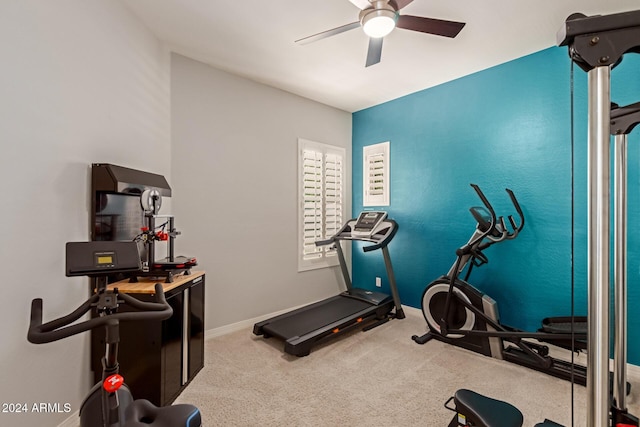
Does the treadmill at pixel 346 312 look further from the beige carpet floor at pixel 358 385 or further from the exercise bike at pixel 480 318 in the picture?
the exercise bike at pixel 480 318

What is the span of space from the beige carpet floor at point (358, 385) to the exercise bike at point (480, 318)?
0.09 m

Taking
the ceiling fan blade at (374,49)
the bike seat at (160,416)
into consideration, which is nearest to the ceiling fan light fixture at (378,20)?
the ceiling fan blade at (374,49)

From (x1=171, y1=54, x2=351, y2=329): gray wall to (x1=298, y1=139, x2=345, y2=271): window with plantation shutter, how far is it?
0.43 ft

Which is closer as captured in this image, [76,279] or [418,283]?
[76,279]

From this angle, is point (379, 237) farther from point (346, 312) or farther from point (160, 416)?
point (160, 416)

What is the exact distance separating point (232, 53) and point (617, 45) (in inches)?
116

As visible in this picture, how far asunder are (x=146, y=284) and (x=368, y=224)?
8.48 feet

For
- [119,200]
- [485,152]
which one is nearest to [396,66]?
[485,152]

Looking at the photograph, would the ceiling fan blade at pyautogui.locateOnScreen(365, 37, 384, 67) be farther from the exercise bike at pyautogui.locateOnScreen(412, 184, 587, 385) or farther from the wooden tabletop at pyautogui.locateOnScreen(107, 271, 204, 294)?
the wooden tabletop at pyautogui.locateOnScreen(107, 271, 204, 294)

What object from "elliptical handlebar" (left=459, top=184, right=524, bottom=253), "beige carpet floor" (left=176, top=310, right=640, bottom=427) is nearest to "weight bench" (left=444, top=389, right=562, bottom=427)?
"beige carpet floor" (left=176, top=310, right=640, bottom=427)

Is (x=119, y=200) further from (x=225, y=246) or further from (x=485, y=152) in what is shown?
(x=485, y=152)

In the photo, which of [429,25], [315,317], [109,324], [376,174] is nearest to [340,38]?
[429,25]

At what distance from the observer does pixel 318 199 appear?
4.28 metres

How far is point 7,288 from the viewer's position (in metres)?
1.44
